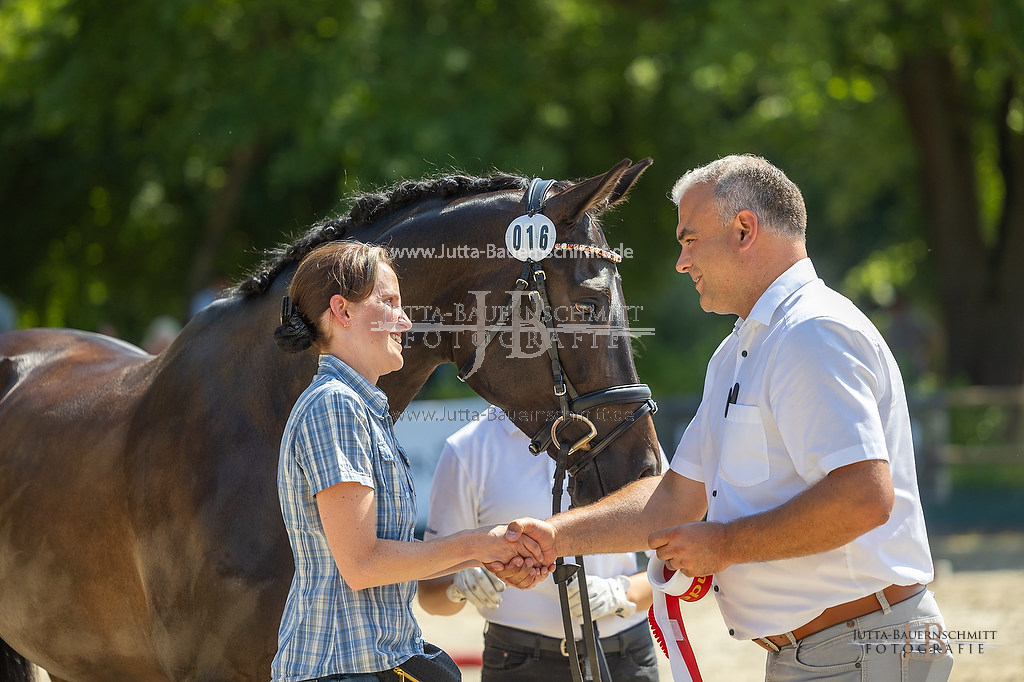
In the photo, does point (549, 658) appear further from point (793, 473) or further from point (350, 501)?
point (350, 501)

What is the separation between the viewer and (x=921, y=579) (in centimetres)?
241

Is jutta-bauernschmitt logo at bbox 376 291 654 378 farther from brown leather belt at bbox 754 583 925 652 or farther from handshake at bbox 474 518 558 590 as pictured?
brown leather belt at bbox 754 583 925 652

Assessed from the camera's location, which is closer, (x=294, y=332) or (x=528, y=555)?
(x=294, y=332)

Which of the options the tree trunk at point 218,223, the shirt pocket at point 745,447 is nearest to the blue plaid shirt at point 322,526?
the shirt pocket at point 745,447

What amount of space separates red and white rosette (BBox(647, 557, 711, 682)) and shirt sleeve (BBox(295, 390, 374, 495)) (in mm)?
836

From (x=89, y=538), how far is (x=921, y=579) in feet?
8.13

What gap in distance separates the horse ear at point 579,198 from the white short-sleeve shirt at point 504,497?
31.8 inches

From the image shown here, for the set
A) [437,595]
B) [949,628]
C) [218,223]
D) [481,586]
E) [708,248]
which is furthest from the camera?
[218,223]

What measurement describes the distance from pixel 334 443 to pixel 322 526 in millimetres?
204

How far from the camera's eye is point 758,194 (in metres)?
2.52

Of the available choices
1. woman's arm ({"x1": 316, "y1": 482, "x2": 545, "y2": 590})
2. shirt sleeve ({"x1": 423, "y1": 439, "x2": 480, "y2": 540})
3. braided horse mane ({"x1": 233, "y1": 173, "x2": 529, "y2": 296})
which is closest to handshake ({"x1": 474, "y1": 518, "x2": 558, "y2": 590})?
woman's arm ({"x1": 316, "y1": 482, "x2": 545, "y2": 590})

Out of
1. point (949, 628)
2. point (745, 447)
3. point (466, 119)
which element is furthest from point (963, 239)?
point (745, 447)

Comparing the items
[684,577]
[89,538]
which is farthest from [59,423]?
[684,577]

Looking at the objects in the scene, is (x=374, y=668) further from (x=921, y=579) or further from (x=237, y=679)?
(x=921, y=579)
